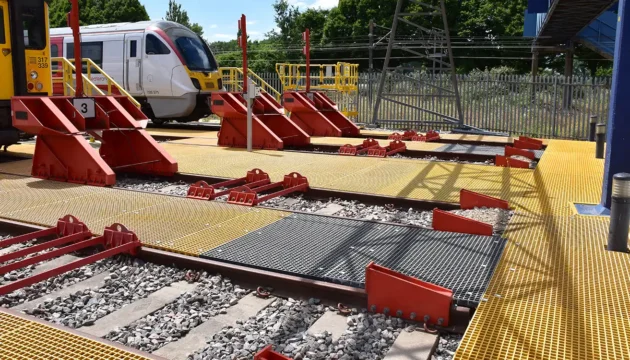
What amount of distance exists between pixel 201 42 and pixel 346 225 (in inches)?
523

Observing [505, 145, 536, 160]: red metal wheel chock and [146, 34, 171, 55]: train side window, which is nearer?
[505, 145, 536, 160]: red metal wheel chock

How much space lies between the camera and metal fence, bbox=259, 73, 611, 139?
17.2 metres

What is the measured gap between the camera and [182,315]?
4035mm

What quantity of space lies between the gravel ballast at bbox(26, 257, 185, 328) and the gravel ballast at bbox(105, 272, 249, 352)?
1.06 feet

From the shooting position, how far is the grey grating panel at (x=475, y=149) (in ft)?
40.2

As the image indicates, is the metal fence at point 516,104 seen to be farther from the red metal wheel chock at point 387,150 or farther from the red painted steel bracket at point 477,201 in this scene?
the red painted steel bracket at point 477,201

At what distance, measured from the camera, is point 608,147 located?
6336 millimetres

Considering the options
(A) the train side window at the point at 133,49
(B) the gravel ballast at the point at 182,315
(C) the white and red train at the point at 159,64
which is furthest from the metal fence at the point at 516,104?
(B) the gravel ballast at the point at 182,315

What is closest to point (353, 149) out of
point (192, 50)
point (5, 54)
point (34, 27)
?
point (34, 27)

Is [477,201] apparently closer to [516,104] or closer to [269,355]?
[269,355]

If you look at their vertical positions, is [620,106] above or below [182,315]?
above

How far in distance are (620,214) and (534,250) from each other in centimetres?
74

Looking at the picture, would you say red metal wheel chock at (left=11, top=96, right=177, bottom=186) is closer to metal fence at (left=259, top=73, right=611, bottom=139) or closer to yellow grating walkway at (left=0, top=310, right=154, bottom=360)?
yellow grating walkway at (left=0, top=310, right=154, bottom=360)

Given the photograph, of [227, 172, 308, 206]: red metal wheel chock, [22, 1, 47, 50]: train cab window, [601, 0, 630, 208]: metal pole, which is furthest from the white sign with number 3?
[601, 0, 630, 208]: metal pole
